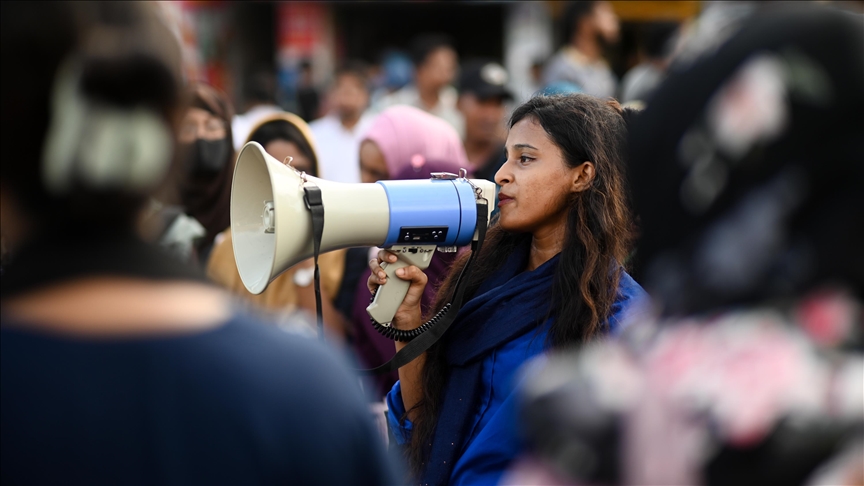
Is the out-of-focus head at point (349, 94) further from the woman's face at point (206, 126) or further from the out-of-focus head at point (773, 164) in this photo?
the out-of-focus head at point (773, 164)

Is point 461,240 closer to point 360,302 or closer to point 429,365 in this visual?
point 429,365

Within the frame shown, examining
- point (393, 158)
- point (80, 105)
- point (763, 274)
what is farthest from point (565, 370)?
point (393, 158)

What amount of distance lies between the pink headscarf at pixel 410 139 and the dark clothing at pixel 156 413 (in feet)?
9.29

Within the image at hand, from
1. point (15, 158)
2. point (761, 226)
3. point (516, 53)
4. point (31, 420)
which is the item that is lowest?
point (516, 53)

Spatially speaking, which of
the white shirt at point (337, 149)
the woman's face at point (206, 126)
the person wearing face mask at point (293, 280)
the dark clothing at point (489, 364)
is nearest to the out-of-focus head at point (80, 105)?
the dark clothing at point (489, 364)

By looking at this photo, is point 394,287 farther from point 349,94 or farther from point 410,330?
point 349,94

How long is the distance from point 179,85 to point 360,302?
238cm

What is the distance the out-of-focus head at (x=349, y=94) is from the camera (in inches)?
275

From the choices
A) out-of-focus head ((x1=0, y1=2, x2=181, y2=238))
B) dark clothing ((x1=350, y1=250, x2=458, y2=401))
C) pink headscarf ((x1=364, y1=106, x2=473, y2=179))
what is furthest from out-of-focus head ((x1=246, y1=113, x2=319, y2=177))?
out-of-focus head ((x1=0, y1=2, x2=181, y2=238))

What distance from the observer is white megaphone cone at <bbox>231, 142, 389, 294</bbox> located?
2.16 m

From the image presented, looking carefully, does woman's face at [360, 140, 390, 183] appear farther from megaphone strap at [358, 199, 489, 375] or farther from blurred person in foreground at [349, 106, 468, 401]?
megaphone strap at [358, 199, 489, 375]

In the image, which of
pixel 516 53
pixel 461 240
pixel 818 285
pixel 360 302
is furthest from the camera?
pixel 516 53

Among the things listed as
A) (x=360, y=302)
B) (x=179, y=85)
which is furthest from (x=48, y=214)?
(x=360, y=302)

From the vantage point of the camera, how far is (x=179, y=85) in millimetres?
949
